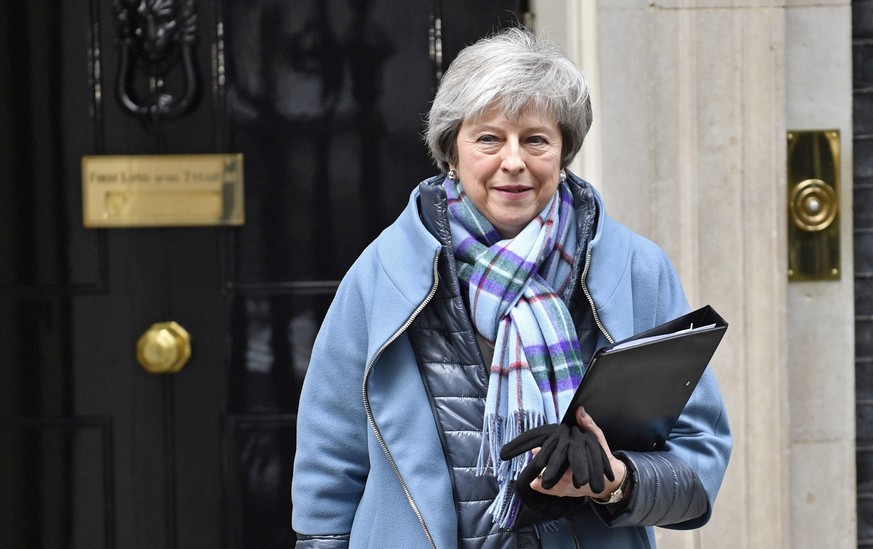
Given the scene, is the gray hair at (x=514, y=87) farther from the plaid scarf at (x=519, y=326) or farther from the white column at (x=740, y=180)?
the white column at (x=740, y=180)

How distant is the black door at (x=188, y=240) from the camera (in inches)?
132

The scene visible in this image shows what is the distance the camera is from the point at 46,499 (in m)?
3.40

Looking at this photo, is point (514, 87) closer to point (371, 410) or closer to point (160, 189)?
point (371, 410)

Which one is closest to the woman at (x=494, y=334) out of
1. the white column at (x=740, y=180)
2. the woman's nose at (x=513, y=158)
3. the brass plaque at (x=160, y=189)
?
the woman's nose at (x=513, y=158)

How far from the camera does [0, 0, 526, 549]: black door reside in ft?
11.0

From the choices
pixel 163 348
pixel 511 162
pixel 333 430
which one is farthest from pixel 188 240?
pixel 511 162

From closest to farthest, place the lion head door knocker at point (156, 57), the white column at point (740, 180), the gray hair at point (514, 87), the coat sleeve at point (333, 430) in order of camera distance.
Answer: the gray hair at point (514, 87), the coat sleeve at point (333, 430), the white column at point (740, 180), the lion head door knocker at point (156, 57)

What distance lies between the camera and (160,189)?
3363 mm

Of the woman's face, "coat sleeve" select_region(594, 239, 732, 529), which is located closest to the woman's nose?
the woman's face

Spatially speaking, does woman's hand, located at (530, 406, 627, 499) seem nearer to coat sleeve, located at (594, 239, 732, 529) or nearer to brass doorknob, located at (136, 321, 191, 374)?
coat sleeve, located at (594, 239, 732, 529)

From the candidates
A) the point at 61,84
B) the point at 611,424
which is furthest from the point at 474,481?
the point at 61,84

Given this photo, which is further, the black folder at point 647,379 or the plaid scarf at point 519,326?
the plaid scarf at point 519,326

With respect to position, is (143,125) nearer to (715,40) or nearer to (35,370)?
(35,370)

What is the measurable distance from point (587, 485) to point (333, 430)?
51 cm
